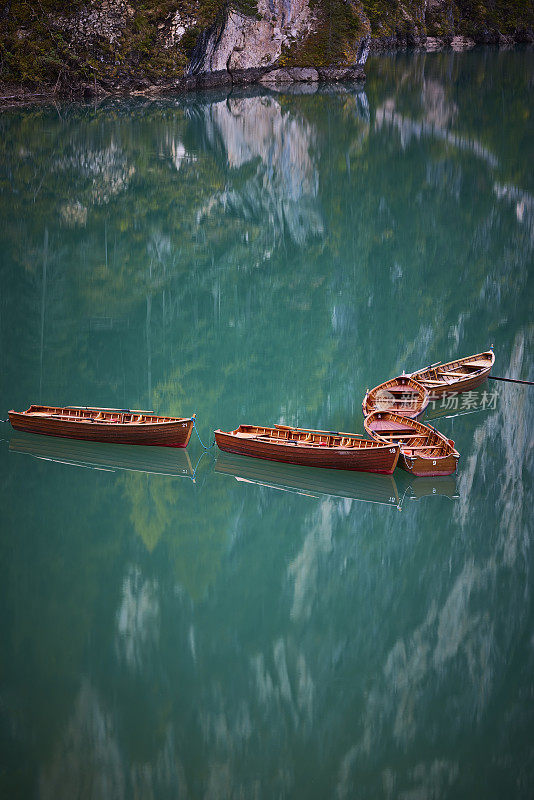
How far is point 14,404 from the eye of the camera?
84.4 feet

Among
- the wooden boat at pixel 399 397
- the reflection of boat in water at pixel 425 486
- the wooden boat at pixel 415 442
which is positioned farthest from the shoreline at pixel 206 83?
the reflection of boat in water at pixel 425 486

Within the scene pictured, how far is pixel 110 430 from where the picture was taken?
2319cm

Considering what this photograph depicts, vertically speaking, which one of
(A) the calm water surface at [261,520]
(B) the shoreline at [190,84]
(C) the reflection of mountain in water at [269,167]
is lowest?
(A) the calm water surface at [261,520]

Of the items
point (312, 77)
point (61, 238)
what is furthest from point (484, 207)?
point (312, 77)

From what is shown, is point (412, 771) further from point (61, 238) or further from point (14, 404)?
point (61, 238)

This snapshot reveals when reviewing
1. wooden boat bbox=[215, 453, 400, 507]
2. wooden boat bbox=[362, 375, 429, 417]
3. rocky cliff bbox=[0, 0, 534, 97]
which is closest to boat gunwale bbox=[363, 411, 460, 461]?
wooden boat bbox=[362, 375, 429, 417]

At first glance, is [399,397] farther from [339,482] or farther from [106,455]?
[106,455]

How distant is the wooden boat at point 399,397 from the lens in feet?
79.3

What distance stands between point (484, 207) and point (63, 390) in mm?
26724

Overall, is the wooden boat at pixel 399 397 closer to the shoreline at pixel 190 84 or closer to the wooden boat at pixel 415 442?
the wooden boat at pixel 415 442

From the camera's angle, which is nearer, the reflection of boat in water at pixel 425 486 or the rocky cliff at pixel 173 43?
the reflection of boat in water at pixel 425 486

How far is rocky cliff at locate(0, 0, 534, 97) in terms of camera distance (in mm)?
80250

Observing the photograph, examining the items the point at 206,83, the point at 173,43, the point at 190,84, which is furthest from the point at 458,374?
the point at 206,83

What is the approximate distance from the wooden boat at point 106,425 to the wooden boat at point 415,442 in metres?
5.32
